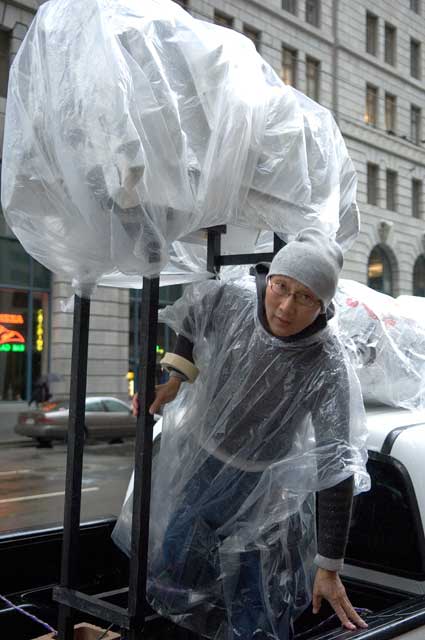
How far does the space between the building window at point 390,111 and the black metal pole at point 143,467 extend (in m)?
33.9

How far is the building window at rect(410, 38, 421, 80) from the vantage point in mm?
35219

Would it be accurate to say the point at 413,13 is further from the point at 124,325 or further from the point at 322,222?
the point at 322,222

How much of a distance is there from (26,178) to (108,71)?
45 cm

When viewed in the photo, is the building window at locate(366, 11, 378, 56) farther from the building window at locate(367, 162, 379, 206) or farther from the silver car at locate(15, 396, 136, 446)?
the silver car at locate(15, 396, 136, 446)

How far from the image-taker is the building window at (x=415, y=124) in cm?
3550

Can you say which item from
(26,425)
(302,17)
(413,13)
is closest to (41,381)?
(26,425)

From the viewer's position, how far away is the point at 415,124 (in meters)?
35.8

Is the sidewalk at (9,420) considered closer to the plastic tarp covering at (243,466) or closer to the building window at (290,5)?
the plastic tarp covering at (243,466)

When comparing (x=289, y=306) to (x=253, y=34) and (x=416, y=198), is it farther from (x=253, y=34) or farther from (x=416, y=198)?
(x=416, y=198)

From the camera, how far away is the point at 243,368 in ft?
8.43

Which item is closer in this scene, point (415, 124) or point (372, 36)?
point (372, 36)

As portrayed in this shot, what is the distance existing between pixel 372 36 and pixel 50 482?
27.9 m

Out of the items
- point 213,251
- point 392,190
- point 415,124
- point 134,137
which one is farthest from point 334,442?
point 415,124

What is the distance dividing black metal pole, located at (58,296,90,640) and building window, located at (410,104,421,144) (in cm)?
3524
